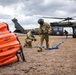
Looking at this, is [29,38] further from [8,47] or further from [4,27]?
[8,47]

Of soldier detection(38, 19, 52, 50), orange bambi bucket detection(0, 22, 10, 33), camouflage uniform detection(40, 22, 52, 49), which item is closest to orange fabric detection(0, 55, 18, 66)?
orange bambi bucket detection(0, 22, 10, 33)

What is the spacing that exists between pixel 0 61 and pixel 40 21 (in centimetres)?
685

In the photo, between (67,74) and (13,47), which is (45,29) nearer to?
(13,47)

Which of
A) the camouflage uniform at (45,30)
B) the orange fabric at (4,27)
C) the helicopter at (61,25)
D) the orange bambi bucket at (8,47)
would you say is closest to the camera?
the orange bambi bucket at (8,47)

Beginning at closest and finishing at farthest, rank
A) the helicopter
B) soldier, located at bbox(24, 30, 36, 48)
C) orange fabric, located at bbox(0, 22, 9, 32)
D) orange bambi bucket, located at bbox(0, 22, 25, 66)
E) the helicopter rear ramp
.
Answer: orange bambi bucket, located at bbox(0, 22, 25, 66) < orange fabric, located at bbox(0, 22, 9, 32) < soldier, located at bbox(24, 30, 36, 48) < the helicopter < the helicopter rear ramp

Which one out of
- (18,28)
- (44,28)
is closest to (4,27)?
(44,28)

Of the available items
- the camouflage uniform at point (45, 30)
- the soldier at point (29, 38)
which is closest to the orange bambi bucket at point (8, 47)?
the camouflage uniform at point (45, 30)

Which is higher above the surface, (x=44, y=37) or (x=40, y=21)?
(x=40, y=21)

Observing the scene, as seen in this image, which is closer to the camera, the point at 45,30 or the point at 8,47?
the point at 8,47

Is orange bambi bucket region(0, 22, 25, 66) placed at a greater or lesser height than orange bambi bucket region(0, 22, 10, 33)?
lesser

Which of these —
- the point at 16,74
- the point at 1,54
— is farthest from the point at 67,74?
the point at 1,54

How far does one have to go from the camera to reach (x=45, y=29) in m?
15.5

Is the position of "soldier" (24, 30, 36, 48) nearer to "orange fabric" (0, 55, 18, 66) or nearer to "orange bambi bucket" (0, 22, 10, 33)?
"orange bambi bucket" (0, 22, 10, 33)

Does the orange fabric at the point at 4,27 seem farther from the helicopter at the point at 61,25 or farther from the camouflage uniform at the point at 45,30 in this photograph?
the helicopter at the point at 61,25
